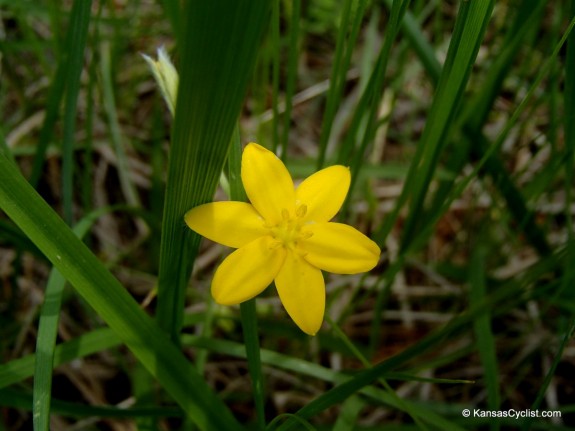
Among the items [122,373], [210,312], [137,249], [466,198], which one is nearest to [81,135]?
[137,249]

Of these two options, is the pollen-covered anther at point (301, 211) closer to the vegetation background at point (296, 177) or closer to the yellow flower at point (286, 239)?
the yellow flower at point (286, 239)

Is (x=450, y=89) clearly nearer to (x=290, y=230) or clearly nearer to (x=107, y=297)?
(x=290, y=230)

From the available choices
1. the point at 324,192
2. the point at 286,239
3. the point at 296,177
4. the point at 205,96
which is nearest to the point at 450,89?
the point at 324,192

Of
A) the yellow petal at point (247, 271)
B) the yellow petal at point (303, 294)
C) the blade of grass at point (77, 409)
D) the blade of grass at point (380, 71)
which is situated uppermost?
the blade of grass at point (380, 71)

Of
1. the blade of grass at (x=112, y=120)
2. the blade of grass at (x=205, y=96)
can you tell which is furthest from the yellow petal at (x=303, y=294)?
the blade of grass at (x=112, y=120)

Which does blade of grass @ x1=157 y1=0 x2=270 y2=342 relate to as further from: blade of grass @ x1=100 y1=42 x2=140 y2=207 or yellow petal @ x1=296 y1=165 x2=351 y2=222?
blade of grass @ x1=100 y1=42 x2=140 y2=207

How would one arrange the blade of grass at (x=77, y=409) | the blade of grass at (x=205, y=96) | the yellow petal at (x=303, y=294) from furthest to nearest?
1. the blade of grass at (x=77, y=409)
2. the yellow petal at (x=303, y=294)
3. the blade of grass at (x=205, y=96)

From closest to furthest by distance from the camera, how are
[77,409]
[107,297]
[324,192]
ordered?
[107,297] → [324,192] → [77,409]

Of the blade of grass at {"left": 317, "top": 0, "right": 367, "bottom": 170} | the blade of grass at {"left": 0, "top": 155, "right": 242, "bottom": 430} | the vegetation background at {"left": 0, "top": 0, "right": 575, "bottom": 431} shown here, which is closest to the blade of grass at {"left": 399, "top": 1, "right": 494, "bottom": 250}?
the vegetation background at {"left": 0, "top": 0, "right": 575, "bottom": 431}
